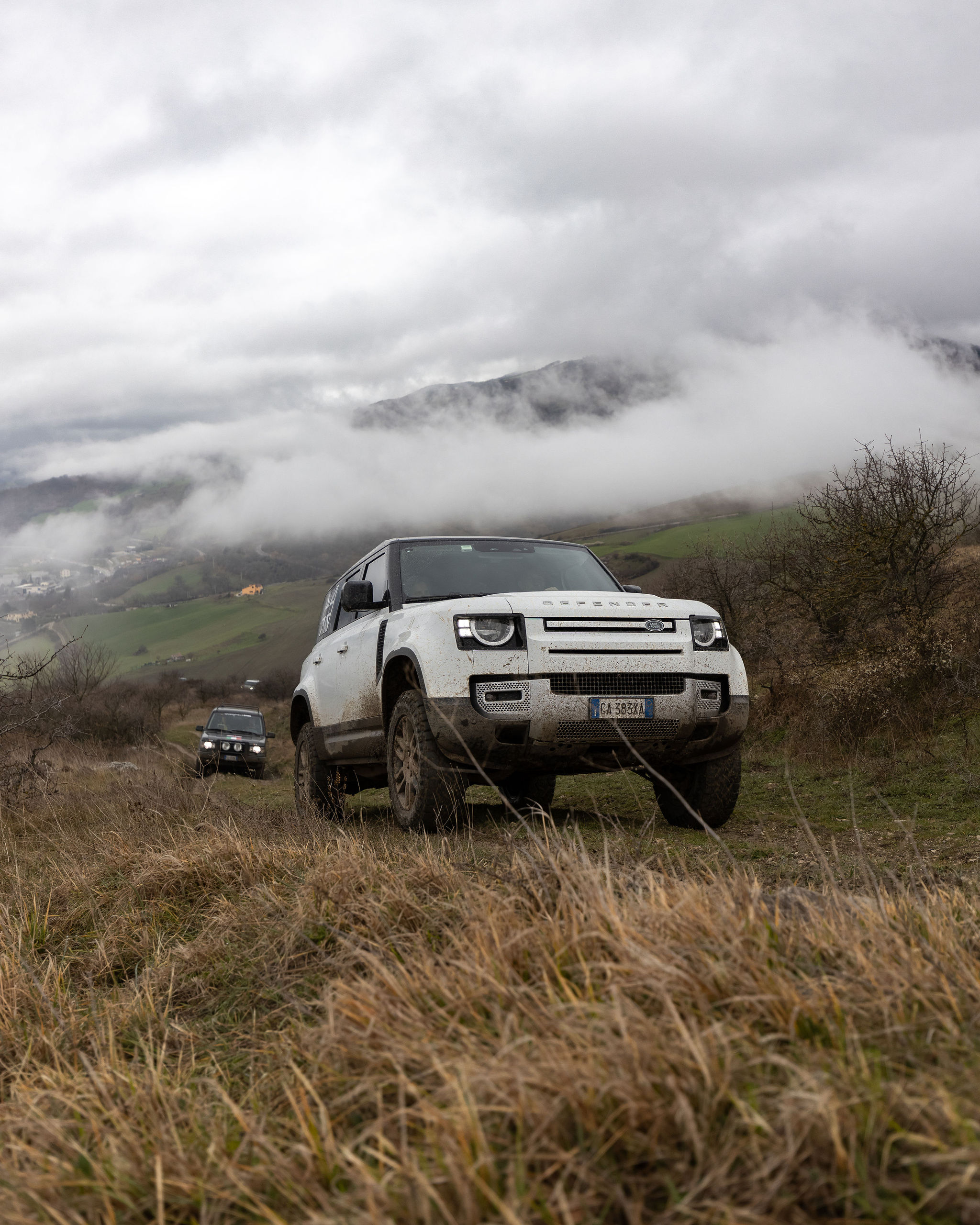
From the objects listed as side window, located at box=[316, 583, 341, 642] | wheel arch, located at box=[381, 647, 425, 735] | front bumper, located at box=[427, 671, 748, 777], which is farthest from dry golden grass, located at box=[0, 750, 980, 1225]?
side window, located at box=[316, 583, 341, 642]

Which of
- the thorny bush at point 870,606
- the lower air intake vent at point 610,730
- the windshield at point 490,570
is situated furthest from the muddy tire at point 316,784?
the thorny bush at point 870,606

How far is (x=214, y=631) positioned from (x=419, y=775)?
430 ft

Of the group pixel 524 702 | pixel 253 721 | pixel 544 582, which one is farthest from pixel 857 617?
pixel 253 721

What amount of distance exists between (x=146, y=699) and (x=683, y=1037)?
1722 inches

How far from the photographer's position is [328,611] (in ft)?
28.3

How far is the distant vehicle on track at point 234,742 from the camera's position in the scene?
76.7 ft

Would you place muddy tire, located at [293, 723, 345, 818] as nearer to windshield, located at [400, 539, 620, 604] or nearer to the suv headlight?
windshield, located at [400, 539, 620, 604]

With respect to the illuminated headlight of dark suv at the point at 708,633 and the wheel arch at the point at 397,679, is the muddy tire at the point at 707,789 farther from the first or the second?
the wheel arch at the point at 397,679

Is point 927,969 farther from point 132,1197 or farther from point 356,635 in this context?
point 356,635

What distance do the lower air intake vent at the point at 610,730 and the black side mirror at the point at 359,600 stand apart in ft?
6.58

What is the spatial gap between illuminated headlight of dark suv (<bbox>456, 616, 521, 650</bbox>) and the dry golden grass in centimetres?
181

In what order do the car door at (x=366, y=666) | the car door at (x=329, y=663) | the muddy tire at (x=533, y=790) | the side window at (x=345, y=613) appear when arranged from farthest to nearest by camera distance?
the muddy tire at (x=533, y=790)
the side window at (x=345, y=613)
the car door at (x=329, y=663)
the car door at (x=366, y=666)

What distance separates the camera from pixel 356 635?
6.88 m

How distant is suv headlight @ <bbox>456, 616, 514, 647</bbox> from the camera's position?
16.8ft
